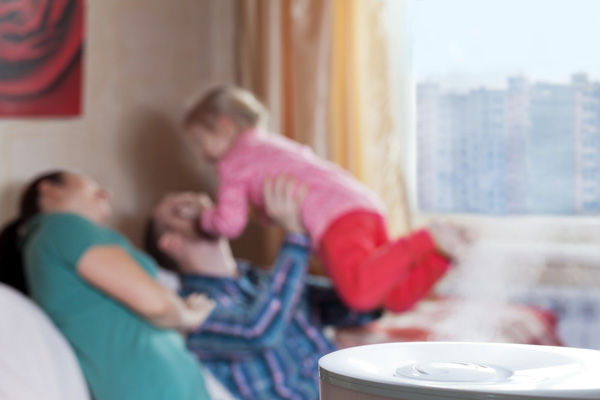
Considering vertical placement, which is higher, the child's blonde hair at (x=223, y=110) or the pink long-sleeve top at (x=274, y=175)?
the child's blonde hair at (x=223, y=110)

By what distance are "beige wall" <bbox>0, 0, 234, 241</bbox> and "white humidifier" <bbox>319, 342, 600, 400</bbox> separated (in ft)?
5.47

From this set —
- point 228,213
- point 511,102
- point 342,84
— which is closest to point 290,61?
point 342,84

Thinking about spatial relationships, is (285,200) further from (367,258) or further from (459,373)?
(459,373)

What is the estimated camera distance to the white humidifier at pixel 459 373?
20.5 inches

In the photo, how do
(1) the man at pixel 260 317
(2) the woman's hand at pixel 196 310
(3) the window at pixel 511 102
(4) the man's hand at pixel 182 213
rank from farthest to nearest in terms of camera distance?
(3) the window at pixel 511 102 → (4) the man's hand at pixel 182 213 → (1) the man at pixel 260 317 → (2) the woman's hand at pixel 196 310

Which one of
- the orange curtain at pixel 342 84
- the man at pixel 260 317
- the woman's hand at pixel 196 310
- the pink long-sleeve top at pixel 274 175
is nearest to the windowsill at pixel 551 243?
the orange curtain at pixel 342 84

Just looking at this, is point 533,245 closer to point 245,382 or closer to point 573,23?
point 573,23

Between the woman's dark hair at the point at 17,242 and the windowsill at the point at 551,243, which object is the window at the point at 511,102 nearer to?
the windowsill at the point at 551,243

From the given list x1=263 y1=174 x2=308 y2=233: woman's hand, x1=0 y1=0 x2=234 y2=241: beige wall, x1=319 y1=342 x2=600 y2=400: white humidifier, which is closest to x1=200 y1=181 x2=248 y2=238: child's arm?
x1=263 y1=174 x2=308 y2=233: woman's hand

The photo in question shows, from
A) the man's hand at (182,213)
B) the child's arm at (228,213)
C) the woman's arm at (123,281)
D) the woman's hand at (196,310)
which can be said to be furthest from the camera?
the man's hand at (182,213)

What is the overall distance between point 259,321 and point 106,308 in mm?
382

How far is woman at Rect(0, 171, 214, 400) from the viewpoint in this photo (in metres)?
1.60

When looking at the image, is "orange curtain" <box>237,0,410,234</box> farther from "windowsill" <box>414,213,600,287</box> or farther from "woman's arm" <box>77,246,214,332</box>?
"woman's arm" <box>77,246,214,332</box>

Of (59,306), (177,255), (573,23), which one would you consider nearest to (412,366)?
(59,306)
